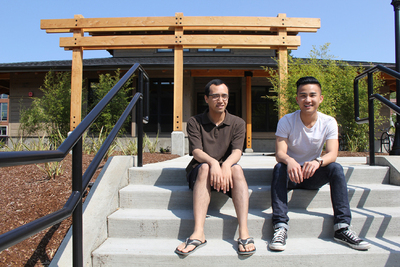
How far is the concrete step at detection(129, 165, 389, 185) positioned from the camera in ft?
7.68

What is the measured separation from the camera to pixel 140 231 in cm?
183

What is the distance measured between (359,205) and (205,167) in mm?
1341

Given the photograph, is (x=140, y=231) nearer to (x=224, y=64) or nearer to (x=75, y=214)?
(x=75, y=214)

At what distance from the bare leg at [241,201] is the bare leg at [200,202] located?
19 cm

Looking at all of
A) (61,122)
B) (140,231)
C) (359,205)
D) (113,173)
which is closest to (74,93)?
(61,122)

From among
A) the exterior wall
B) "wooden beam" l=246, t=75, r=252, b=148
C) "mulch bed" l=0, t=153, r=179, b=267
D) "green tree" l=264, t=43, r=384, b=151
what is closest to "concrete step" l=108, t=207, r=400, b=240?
"mulch bed" l=0, t=153, r=179, b=267

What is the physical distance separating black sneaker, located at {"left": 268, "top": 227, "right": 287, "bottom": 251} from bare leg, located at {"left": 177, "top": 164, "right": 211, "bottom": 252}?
0.44 metres

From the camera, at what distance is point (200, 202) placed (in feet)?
5.81

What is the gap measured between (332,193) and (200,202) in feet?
3.14

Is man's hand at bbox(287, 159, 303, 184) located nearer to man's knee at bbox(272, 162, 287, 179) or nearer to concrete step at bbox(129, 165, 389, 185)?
man's knee at bbox(272, 162, 287, 179)

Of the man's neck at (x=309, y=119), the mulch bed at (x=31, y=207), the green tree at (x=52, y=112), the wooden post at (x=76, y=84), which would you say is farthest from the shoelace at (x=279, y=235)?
the green tree at (x=52, y=112)

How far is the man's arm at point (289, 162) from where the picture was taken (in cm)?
185

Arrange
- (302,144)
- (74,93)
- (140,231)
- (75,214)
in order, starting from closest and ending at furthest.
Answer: (75,214)
(140,231)
(302,144)
(74,93)

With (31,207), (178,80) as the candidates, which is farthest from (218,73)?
(31,207)
